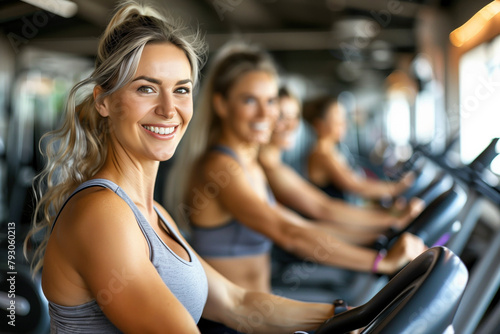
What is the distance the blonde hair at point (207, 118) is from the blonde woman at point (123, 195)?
0.82 meters

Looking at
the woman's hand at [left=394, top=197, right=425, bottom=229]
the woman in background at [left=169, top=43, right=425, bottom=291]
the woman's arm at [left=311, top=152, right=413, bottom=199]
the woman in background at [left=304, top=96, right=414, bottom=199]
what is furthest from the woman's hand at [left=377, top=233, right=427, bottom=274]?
the woman's arm at [left=311, top=152, right=413, bottom=199]

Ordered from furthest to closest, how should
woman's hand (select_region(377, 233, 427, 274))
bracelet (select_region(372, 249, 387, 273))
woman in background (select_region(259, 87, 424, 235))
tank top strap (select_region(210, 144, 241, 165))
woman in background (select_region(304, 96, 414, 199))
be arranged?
woman in background (select_region(304, 96, 414, 199)), woman in background (select_region(259, 87, 424, 235)), tank top strap (select_region(210, 144, 241, 165)), bracelet (select_region(372, 249, 387, 273)), woman's hand (select_region(377, 233, 427, 274))

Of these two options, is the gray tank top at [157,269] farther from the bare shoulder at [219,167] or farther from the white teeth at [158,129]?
the bare shoulder at [219,167]

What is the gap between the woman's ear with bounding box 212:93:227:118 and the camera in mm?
1841

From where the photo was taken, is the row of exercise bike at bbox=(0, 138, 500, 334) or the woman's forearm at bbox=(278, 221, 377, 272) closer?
the row of exercise bike at bbox=(0, 138, 500, 334)

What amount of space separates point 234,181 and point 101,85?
34.5 inches

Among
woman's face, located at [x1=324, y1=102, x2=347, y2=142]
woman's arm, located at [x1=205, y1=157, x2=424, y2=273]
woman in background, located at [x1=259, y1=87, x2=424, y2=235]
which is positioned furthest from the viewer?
woman's face, located at [x1=324, y1=102, x2=347, y2=142]

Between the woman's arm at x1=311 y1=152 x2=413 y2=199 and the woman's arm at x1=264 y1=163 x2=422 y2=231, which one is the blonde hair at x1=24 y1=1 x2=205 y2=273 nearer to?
the woman's arm at x1=264 y1=163 x2=422 y2=231

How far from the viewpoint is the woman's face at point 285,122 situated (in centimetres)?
334

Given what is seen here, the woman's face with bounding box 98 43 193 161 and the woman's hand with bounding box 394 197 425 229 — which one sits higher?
the woman's face with bounding box 98 43 193 161

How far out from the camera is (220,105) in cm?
185

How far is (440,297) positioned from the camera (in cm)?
58

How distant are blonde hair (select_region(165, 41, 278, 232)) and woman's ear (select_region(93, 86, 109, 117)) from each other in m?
0.94

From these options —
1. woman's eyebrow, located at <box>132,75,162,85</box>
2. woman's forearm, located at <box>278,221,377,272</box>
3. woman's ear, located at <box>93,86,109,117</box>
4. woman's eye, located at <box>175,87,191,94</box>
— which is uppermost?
woman's eyebrow, located at <box>132,75,162,85</box>
